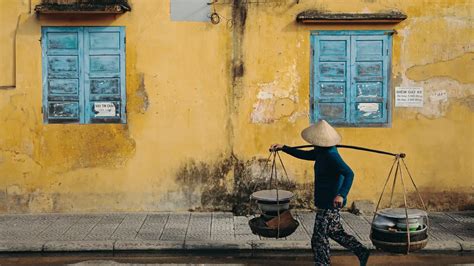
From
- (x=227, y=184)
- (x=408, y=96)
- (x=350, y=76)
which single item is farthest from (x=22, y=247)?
(x=408, y=96)

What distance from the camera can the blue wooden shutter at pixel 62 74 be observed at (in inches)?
390

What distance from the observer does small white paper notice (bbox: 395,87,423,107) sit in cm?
1002

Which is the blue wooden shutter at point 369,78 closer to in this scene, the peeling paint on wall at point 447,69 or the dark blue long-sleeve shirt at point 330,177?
the peeling paint on wall at point 447,69

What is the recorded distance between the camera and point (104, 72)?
9938mm

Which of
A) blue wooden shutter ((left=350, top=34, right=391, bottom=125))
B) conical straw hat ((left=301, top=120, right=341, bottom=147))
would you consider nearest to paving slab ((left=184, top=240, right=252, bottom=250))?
conical straw hat ((left=301, top=120, right=341, bottom=147))

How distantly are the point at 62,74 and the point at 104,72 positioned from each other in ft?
2.31

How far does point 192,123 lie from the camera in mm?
10008

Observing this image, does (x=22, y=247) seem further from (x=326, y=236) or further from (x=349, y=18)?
(x=349, y=18)

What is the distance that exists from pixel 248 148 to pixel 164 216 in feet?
5.92

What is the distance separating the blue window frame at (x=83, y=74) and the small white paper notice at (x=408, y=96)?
15.2 ft

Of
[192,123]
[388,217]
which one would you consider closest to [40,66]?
[192,123]

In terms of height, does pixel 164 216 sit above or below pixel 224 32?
below

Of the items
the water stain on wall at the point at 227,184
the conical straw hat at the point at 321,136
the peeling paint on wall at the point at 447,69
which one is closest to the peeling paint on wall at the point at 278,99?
the water stain on wall at the point at 227,184

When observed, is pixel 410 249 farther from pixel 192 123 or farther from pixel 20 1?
pixel 20 1
